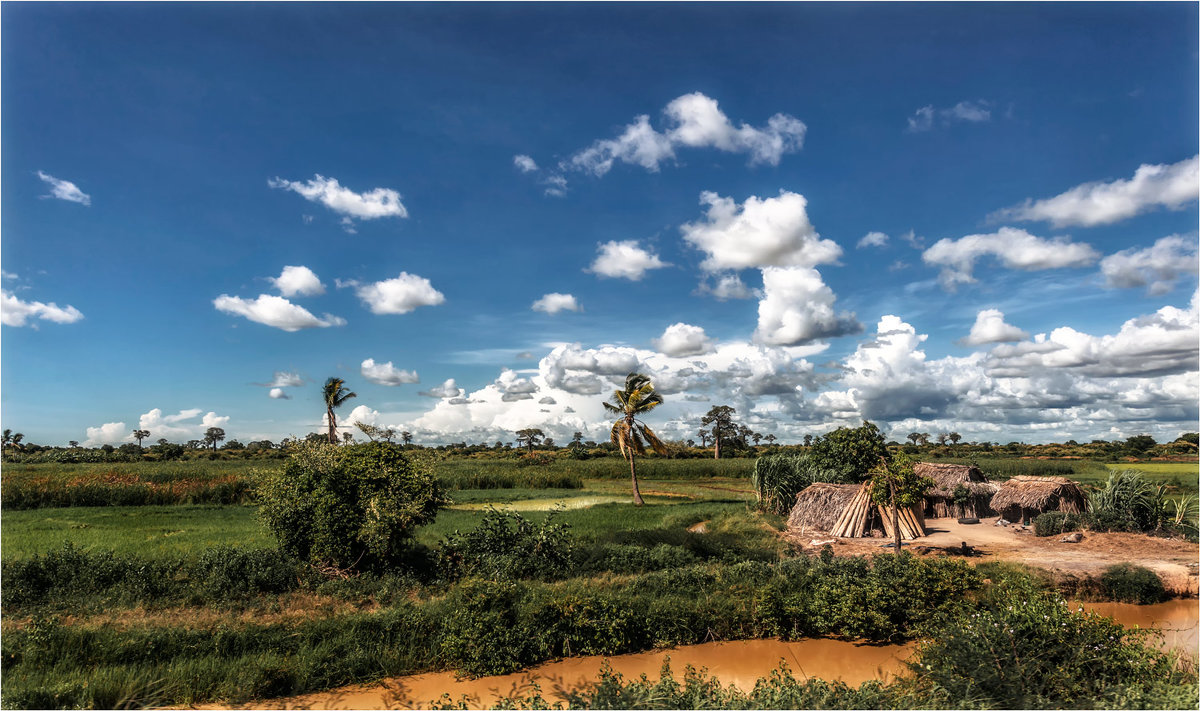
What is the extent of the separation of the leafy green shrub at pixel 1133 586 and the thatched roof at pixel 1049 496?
8.88 meters

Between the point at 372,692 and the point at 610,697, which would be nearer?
the point at 610,697

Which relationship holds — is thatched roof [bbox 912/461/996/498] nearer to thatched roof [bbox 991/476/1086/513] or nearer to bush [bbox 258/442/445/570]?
thatched roof [bbox 991/476/1086/513]

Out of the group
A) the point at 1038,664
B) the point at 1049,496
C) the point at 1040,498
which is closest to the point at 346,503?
the point at 1038,664

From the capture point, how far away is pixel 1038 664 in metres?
7.15

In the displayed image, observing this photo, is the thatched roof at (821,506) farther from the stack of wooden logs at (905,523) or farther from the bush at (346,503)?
the bush at (346,503)

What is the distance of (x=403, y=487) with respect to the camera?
1292cm

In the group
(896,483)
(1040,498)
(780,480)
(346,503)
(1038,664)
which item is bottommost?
(1040,498)

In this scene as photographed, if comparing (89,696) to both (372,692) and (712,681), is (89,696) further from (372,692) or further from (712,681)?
(712,681)

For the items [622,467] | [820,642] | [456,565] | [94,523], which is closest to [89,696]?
[456,565]

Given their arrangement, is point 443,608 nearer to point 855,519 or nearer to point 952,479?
point 855,519

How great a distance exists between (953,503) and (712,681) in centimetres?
2073

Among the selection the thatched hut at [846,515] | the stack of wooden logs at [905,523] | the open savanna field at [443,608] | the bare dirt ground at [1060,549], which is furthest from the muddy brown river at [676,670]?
the thatched hut at [846,515]

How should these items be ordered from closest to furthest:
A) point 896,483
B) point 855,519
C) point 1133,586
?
point 1133,586 < point 896,483 < point 855,519

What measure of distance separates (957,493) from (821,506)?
24.2 ft
